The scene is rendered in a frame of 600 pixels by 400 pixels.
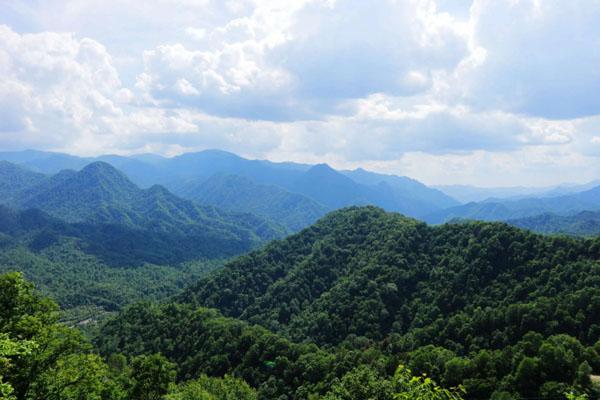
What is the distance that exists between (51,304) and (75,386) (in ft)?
23.6

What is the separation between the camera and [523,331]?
78.4 meters

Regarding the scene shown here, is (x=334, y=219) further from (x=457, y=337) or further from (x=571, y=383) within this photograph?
(x=571, y=383)

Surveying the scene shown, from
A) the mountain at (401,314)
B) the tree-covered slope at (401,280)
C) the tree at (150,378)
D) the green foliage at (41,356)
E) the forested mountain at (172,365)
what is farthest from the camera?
the tree-covered slope at (401,280)

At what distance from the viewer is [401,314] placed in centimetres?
11044

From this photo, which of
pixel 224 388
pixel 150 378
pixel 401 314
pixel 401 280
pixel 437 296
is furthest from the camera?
pixel 401 280

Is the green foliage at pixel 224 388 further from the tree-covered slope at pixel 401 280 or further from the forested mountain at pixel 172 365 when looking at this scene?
the tree-covered slope at pixel 401 280

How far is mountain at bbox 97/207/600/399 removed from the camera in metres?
63.3

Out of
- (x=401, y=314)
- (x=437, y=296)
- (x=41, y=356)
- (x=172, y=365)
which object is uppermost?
(x=41, y=356)

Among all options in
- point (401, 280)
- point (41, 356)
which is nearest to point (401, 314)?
point (401, 280)

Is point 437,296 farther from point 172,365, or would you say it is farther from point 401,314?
point 172,365

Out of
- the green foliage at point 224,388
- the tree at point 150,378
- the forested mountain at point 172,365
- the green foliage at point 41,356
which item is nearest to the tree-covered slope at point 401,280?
the forested mountain at point 172,365

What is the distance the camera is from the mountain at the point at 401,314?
208 feet

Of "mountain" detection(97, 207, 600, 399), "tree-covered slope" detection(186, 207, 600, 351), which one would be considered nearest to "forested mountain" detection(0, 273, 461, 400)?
"mountain" detection(97, 207, 600, 399)

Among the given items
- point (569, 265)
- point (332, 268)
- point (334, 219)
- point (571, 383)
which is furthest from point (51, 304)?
point (334, 219)
